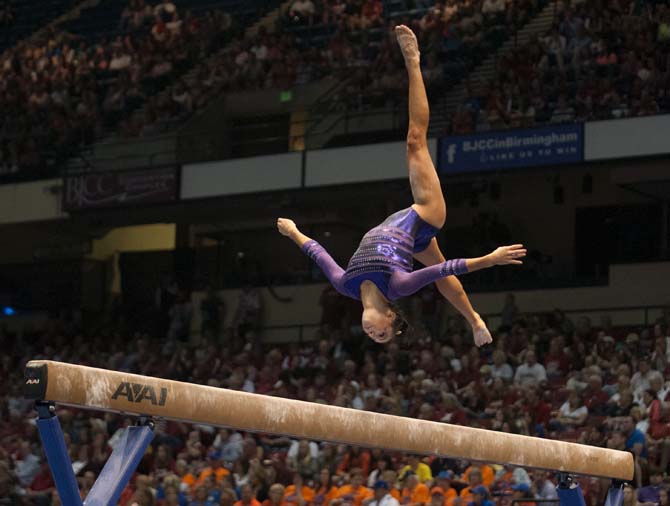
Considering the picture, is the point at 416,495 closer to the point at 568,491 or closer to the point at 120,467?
the point at 568,491

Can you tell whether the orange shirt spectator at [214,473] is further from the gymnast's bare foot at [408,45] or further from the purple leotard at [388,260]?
the gymnast's bare foot at [408,45]

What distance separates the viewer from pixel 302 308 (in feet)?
69.3

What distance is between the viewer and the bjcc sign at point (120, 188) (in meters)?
20.2

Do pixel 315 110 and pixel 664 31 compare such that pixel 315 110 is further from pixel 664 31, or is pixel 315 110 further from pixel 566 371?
pixel 566 371

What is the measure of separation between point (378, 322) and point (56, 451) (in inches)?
100

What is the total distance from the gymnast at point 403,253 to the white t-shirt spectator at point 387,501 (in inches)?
157

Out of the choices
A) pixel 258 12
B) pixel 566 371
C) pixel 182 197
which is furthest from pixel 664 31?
pixel 258 12

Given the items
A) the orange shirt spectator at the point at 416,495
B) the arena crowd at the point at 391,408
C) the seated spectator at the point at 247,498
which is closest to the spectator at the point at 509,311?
the arena crowd at the point at 391,408

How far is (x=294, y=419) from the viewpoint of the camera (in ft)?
21.9

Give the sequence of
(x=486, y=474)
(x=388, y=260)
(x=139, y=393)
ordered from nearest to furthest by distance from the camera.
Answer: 1. (x=139, y=393)
2. (x=388, y=260)
3. (x=486, y=474)

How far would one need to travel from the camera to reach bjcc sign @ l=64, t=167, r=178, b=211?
66.4 feet

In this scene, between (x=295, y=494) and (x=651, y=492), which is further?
(x=295, y=494)

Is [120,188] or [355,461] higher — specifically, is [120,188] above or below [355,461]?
above

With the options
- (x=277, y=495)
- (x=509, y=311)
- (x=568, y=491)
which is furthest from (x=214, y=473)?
(x=568, y=491)
